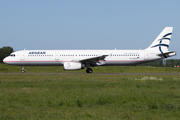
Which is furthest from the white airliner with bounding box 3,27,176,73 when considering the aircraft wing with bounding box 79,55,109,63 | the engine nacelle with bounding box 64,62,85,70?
the engine nacelle with bounding box 64,62,85,70

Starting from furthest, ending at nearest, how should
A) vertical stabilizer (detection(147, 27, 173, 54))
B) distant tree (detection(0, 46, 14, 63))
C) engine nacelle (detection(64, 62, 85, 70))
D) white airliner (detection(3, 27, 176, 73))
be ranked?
distant tree (detection(0, 46, 14, 63)) → vertical stabilizer (detection(147, 27, 173, 54)) → white airliner (detection(3, 27, 176, 73)) → engine nacelle (detection(64, 62, 85, 70))

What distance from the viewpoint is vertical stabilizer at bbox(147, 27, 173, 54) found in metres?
35.8

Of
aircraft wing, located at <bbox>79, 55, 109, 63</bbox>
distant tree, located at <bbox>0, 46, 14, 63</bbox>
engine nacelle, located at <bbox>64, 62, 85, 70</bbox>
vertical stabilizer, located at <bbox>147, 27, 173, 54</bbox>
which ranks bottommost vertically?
engine nacelle, located at <bbox>64, 62, 85, 70</bbox>

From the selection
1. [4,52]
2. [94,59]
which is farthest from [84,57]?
[4,52]

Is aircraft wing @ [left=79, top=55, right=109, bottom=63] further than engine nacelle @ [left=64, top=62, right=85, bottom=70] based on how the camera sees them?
Yes

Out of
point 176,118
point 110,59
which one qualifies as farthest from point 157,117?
point 110,59

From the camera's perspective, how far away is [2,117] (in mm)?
7129

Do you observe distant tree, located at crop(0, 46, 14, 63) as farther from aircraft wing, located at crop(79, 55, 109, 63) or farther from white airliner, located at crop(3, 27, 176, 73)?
aircraft wing, located at crop(79, 55, 109, 63)

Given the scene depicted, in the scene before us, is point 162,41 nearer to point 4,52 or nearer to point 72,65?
point 72,65

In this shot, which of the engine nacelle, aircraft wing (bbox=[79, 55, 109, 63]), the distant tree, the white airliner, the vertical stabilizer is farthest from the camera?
the distant tree

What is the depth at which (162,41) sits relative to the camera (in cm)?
3600

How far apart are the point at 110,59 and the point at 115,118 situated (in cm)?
2712

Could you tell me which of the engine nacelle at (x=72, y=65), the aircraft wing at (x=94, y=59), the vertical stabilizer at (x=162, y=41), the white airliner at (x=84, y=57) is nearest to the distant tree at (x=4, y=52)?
the white airliner at (x=84, y=57)

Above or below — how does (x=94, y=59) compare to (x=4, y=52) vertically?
below
